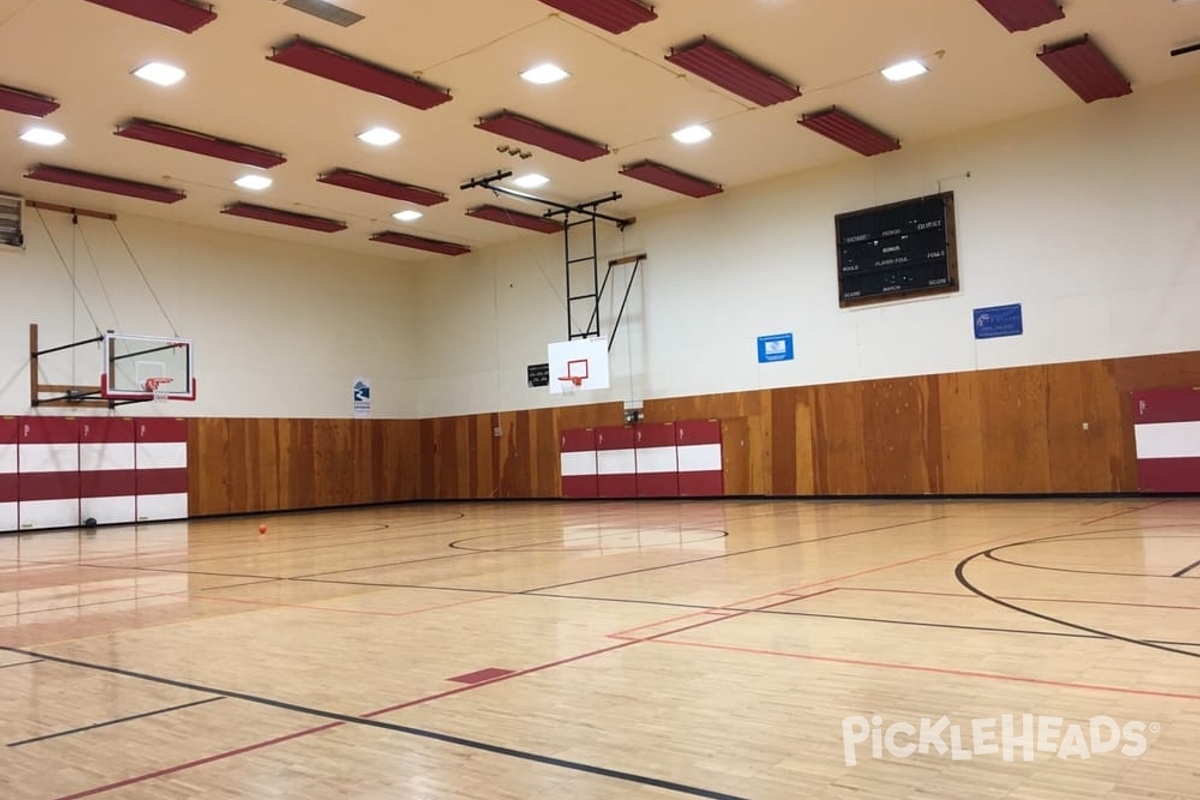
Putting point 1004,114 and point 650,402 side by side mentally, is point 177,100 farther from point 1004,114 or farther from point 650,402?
point 1004,114

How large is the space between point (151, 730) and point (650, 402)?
14902 mm

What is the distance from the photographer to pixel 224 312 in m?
17.8

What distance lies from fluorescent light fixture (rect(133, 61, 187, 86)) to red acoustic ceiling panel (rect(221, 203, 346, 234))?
17.8ft

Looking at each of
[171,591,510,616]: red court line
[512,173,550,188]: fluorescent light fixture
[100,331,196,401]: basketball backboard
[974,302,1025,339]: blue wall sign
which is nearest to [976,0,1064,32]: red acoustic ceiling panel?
[974,302,1025,339]: blue wall sign

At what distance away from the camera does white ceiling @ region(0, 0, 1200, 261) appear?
984cm

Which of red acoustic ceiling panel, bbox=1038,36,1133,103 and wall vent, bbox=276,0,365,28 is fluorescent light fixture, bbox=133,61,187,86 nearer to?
wall vent, bbox=276,0,365,28

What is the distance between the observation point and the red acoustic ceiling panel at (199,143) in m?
12.2

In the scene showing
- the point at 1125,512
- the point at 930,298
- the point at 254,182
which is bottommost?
the point at 1125,512

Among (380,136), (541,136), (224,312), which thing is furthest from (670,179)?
(224,312)

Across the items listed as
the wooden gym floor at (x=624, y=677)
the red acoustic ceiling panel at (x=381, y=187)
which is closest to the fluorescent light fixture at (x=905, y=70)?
the wooden gym floor at (x=624, y=677)

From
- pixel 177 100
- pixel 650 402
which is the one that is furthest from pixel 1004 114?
pixel 177 100

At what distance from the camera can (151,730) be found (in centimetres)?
286

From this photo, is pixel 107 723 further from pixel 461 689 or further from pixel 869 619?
pixel 869 619

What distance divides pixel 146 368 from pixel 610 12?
10.9 meters
